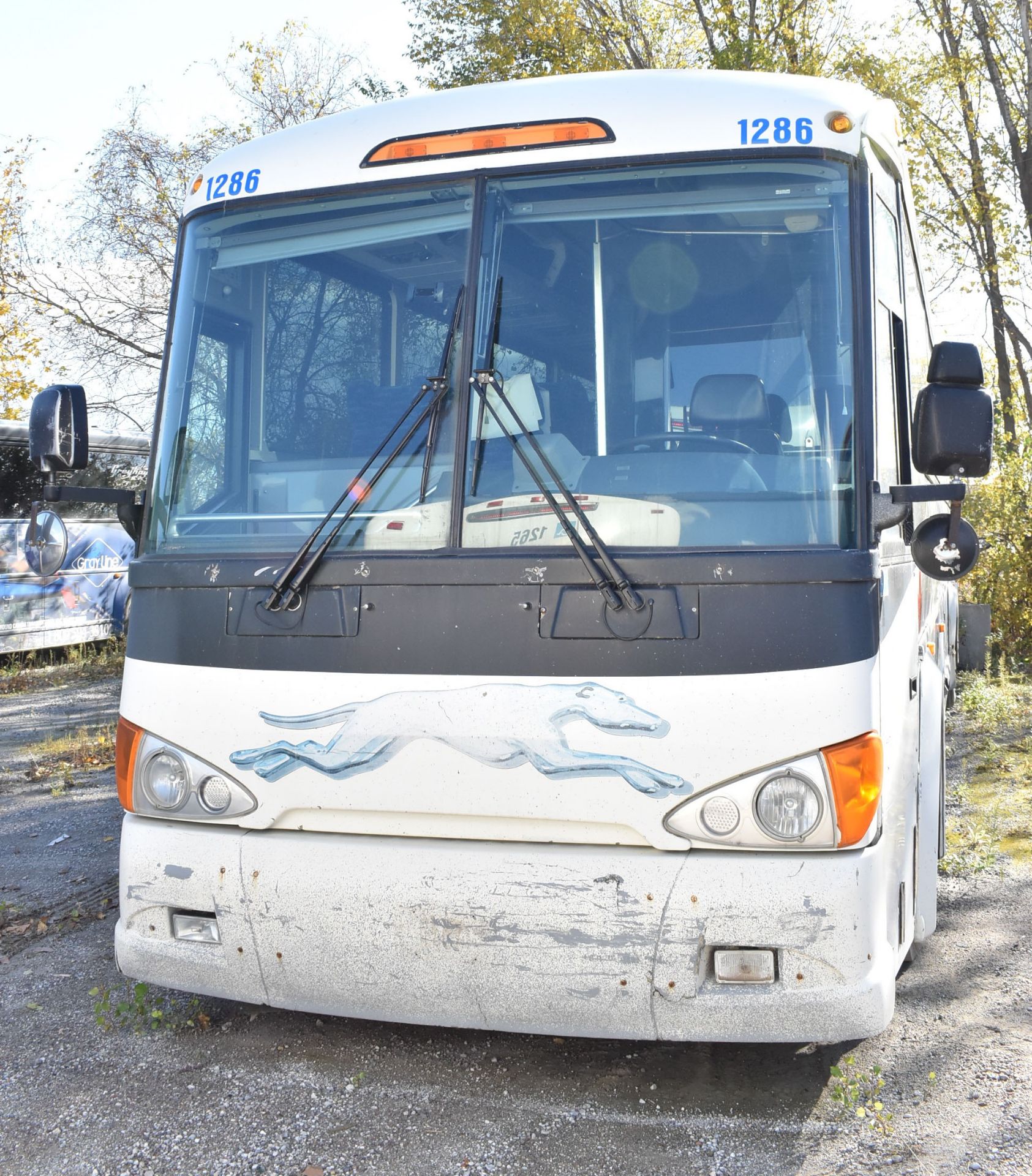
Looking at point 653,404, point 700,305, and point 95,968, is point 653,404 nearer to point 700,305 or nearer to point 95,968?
point 700,305

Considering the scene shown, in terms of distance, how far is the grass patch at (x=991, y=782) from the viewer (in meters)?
6.08

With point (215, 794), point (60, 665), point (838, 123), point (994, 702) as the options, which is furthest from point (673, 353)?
point (60, 665)

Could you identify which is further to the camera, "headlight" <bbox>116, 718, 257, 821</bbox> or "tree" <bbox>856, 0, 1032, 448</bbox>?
"tree" <bbox>856, 0, 1032, 448</bbox>

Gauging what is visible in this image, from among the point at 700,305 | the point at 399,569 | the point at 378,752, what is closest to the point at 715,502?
the point at 700,305

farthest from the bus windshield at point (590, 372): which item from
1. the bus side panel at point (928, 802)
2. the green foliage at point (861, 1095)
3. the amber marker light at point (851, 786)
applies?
the green foliage at point (861, 1095)

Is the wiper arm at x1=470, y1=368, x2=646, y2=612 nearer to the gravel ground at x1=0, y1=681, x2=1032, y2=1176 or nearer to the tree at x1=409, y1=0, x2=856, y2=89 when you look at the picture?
the gravel ground at x1=0, y1=681, x2=1032, y2=1176

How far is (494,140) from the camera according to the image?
11.4 ft

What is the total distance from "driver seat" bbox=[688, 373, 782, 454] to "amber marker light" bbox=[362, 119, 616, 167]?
0.81 metres

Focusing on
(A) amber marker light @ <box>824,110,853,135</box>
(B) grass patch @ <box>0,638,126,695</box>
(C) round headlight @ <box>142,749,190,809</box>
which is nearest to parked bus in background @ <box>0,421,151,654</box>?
(B) grass patch @ <box>0,638,126,695</box>

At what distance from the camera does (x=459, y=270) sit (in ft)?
11.3

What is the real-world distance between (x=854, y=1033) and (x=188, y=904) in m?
1.89

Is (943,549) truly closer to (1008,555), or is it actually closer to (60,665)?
(1008,555)

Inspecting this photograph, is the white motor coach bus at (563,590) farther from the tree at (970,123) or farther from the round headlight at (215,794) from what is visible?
the tree at (970,123)

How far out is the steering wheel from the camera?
128 inches
